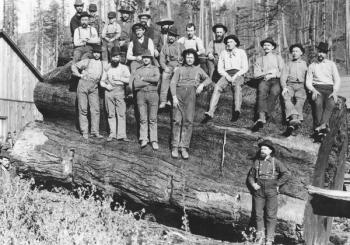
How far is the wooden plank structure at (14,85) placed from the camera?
75.1 feet

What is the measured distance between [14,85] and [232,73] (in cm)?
1736

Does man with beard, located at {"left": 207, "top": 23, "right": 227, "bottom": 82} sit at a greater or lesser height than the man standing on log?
greater

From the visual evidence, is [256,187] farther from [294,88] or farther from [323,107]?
[294,88]

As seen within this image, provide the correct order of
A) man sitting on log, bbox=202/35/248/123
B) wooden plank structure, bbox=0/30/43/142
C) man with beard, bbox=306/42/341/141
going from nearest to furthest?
1. man with beard, bbox=306/42/341/141
2. man sitting on log, bbox=202/35/248/123
3. wooden plank structure, bbox=0/30/43/142

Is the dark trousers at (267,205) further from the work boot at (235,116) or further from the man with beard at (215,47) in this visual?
the man with beard at (215,47)

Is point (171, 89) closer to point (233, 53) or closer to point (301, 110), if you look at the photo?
point (233, 53)

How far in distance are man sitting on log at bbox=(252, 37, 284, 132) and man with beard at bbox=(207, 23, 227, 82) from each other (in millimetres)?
1331

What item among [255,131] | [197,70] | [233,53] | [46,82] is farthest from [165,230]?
[46,82]

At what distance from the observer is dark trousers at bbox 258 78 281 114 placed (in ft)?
27.5

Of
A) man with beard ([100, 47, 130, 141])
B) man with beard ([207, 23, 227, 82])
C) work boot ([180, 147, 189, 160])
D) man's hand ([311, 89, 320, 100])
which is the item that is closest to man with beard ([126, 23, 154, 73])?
man with beard ([100, 47, 130, 141])

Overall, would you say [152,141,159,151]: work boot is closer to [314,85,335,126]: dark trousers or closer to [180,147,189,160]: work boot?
[180,147,189,160]: work boot

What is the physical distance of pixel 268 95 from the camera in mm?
8523

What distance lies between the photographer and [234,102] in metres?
8.66

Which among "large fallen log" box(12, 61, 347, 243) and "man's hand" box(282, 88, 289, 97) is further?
"man's hand" box(282, 88, 289, 97)
